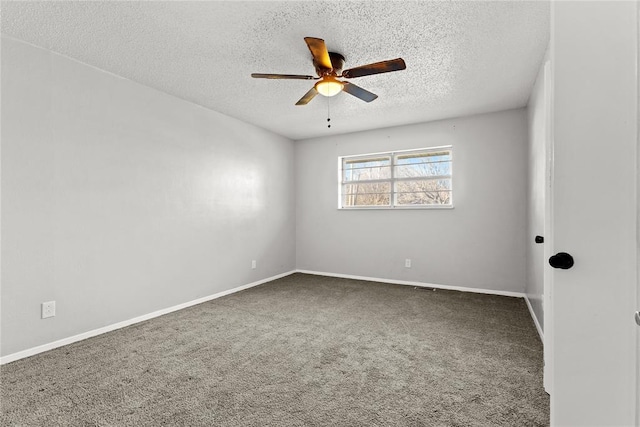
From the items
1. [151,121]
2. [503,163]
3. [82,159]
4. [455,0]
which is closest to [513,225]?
[503,163]

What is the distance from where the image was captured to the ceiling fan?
2016 millimetres

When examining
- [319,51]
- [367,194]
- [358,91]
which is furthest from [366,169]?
[319,51]

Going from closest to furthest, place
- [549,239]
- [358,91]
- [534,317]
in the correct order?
[549,239], [358,91], [534,317]

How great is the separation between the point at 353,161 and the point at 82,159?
3571 mm

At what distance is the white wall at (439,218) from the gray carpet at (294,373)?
98cm

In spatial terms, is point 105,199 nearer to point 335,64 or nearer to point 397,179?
point 335,64

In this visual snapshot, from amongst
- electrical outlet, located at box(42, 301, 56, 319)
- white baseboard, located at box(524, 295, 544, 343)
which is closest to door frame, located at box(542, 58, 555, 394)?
white baseboard, located at box(524, 295, 544, 343)

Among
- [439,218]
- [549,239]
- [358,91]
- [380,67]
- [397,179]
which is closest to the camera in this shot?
[549,239]

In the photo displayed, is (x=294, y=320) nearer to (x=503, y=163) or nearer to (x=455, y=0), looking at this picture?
(x=455, y=0)

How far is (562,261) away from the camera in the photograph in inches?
29.5

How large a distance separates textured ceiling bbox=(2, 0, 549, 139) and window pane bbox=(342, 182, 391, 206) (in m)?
1.65

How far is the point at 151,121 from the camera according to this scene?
313cm

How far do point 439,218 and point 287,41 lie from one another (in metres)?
3.09

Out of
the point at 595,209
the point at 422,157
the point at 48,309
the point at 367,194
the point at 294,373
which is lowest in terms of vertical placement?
the point at 294,373
